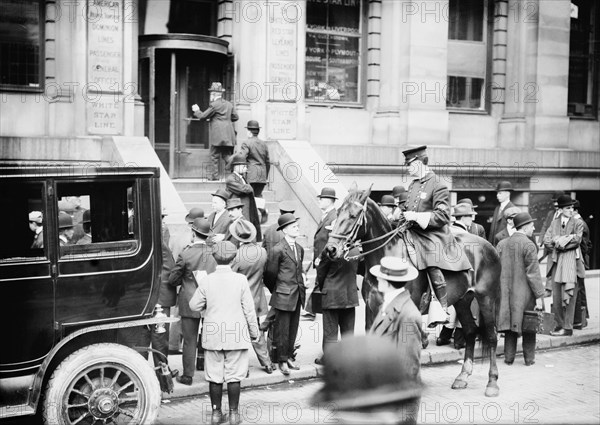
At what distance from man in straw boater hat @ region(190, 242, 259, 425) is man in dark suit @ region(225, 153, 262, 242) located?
5623 millimetres

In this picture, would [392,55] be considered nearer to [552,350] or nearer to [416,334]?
[552,350]

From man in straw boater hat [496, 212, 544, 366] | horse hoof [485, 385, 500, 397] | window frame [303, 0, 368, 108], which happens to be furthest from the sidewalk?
window frame [303, 0, 368, 108]

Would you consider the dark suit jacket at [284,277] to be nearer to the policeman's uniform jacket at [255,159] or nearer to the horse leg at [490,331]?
the horse leg at [490,331]

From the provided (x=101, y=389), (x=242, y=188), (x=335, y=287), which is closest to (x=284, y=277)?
(x=335, y=287)

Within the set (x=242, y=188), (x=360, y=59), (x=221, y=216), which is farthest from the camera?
(x=360, y=59)

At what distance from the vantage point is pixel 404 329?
6578 millimetres

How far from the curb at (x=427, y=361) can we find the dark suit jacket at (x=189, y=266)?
0.92 meters

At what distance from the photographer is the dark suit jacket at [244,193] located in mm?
14172

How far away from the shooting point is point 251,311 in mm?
8609

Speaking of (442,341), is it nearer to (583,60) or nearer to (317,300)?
(317,300)

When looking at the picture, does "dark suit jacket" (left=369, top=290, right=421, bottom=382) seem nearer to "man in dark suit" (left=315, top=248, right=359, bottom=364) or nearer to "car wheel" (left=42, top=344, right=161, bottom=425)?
"car wheel" (left=42, top=344, right=161, bottom=425)

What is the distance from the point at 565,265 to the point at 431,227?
4640mm

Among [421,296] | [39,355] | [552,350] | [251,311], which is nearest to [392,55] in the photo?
[552,350]

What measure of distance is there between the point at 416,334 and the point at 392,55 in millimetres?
15719
